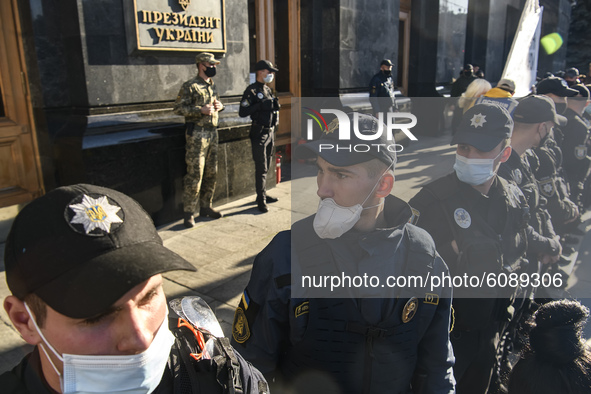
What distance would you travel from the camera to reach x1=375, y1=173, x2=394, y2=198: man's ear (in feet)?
6.45

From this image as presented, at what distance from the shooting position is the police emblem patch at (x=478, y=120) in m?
2.60

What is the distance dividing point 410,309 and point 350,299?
263mm

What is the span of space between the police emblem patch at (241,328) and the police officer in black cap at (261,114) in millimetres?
4849

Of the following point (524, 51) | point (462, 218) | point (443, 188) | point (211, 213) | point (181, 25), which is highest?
point (181, 25)

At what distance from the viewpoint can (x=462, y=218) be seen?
8.32 feet

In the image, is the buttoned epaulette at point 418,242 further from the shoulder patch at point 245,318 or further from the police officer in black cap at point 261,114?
the police officer in black cap at point 261,114

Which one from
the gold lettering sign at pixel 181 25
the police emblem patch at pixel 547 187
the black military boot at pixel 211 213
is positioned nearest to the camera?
the police emblem patch at pixel 547 187

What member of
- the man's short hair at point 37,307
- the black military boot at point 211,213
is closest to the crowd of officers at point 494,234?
the man's short hair at point 37,307

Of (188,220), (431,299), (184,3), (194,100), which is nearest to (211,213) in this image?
(188,220)

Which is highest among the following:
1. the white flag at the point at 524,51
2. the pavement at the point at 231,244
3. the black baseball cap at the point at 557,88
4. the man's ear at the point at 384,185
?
the white flag at the point at 524,51

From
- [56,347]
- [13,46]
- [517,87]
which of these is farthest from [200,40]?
[56,347]

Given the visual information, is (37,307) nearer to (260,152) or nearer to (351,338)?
(351,338)

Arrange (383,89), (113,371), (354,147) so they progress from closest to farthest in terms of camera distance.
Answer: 1. (113,371)
2. (354,147)
3. (383,89)

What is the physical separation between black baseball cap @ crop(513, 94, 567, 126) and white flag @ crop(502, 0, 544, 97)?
2.70 metres
